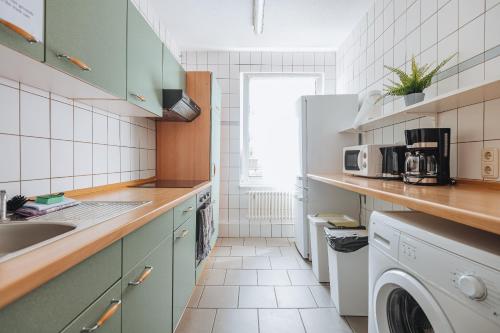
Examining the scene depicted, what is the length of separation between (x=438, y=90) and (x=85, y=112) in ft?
7.28

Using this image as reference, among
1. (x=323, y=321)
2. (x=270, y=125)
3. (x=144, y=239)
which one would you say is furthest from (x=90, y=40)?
(x=270, y=125)

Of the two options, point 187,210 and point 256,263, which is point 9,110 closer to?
point 187,210

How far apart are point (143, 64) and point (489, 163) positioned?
6.63ft

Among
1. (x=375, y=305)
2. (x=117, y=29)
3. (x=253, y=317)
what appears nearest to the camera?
(x=375, y=305)

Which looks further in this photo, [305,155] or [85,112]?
[305,155]

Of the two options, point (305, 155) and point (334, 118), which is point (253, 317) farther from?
point (334, 118)

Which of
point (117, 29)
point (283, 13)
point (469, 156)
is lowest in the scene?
point (469, 156)

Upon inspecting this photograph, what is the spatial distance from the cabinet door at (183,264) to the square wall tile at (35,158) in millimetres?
716

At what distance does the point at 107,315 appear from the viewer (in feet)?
2.44

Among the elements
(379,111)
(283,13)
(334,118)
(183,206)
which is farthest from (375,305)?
(283,13)

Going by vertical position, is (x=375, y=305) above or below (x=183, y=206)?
below

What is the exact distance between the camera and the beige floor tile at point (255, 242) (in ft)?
10.9

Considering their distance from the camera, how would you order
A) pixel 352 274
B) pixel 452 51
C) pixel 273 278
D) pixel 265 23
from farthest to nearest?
pixel 265 23, pixel 273 278, pixel 352 274, pixel 452 51

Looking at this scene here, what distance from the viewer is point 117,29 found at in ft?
4.43
